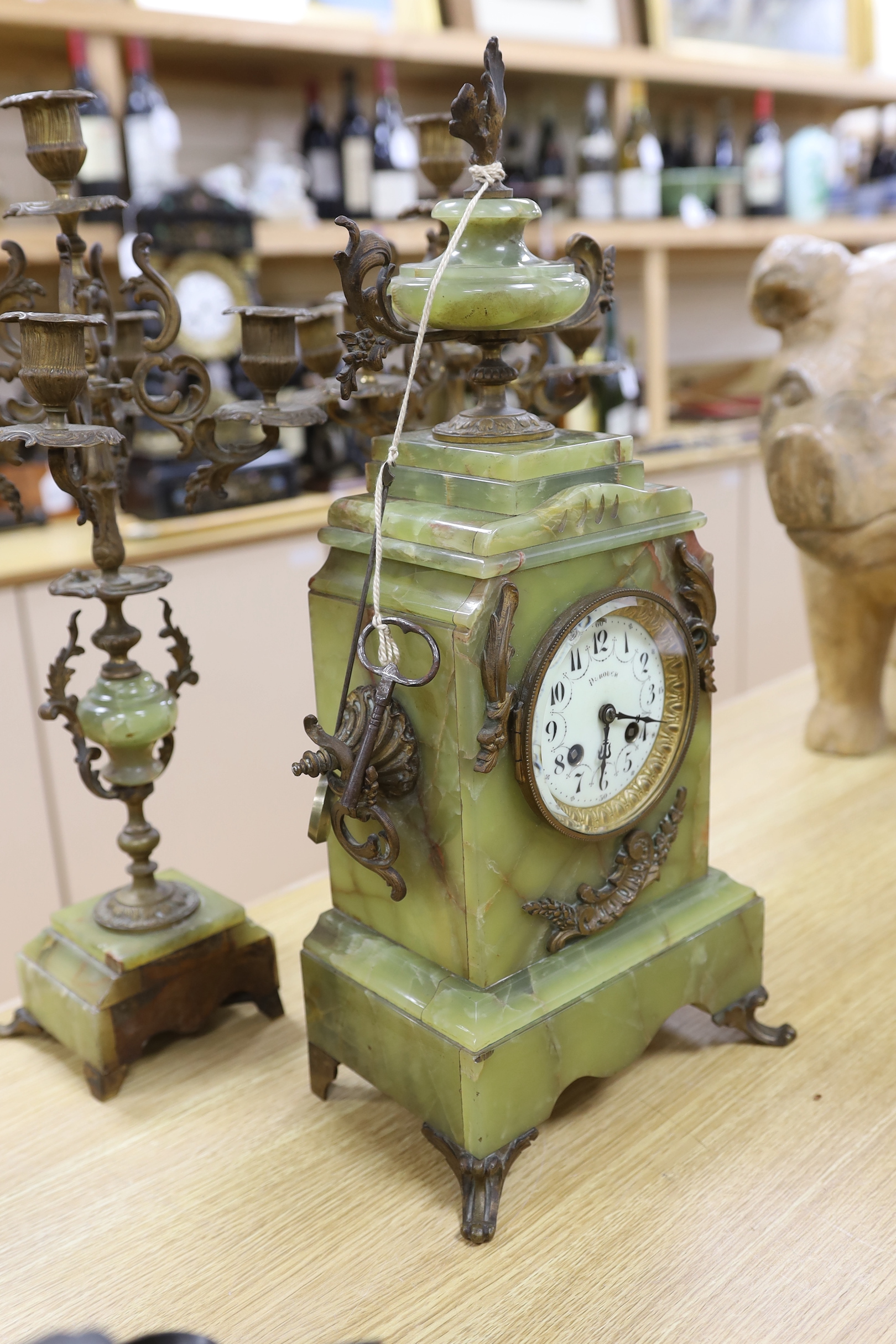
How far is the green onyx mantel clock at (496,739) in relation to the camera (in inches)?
27.9

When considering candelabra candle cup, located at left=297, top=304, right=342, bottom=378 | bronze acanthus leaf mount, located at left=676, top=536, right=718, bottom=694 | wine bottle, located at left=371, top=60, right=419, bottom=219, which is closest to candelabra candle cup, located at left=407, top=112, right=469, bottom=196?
candelabra candle cup, located at left=297, top=304, right=342, bottom=378

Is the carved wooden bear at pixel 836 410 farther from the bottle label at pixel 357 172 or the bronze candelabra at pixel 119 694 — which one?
the bottle label at pixel 357 172

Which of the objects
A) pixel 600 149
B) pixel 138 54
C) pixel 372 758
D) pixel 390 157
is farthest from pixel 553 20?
pixel 372 758

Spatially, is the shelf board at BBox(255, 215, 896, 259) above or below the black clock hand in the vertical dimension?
above

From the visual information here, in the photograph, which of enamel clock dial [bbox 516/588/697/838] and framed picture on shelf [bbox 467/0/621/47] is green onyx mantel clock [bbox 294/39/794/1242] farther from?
framed picture on shelf [bbox 467/0/621/47]

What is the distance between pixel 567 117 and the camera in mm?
2980

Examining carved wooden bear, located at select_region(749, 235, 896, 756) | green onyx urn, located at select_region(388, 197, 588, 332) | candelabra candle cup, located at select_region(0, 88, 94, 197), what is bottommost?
carved wooden bear, located at select_region(749, 235, 896, 756)

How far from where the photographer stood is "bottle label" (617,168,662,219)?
2.72m

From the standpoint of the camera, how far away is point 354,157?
7.82 feet

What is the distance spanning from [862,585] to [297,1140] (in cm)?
84

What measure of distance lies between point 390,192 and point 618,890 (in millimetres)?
1926

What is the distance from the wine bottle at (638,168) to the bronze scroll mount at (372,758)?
2.31 metres

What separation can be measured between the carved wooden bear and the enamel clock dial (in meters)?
0.41

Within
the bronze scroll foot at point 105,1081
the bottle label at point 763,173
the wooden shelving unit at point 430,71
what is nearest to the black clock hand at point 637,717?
the bronze scroll foot at point 105,1081
